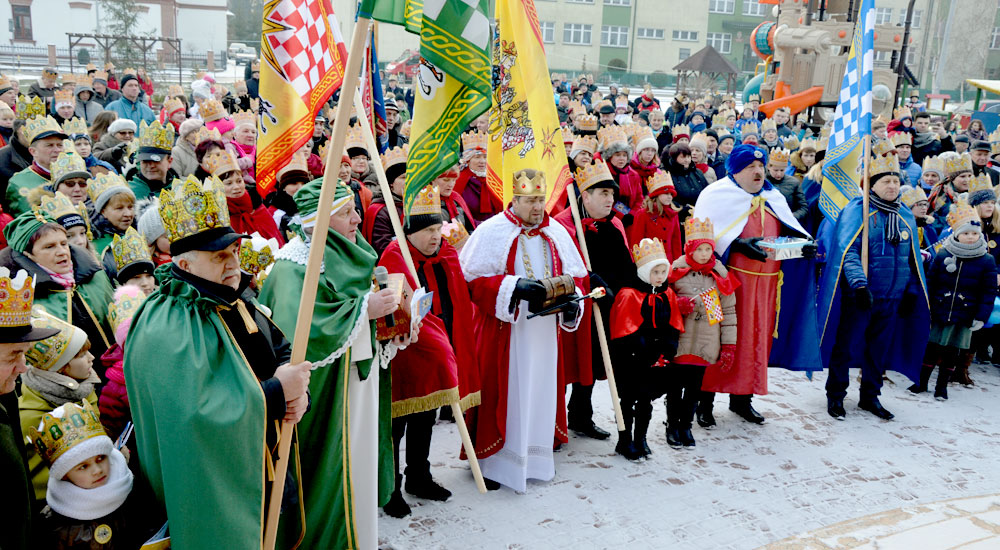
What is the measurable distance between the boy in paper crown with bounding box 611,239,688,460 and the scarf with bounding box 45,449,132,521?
11.9 ft

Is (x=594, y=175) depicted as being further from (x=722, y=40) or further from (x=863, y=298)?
(x=722, y=40)

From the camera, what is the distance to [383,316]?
12.8 ft

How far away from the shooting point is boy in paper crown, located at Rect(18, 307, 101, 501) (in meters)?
3.30

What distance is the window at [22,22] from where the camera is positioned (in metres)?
48.2

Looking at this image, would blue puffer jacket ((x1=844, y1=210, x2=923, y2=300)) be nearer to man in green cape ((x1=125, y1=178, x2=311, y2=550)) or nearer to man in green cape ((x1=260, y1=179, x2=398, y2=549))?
man in green cape ((x1=260, y1=179, x2=398, y2=549))

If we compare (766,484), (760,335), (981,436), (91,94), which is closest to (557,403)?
(766,484)

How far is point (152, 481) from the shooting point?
2.91 metres

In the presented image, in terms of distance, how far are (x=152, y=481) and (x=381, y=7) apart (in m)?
2.32

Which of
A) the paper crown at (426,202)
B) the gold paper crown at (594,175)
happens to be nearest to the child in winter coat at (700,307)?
the gold paper crown at (594,175)

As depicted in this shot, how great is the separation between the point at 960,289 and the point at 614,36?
52040 mm

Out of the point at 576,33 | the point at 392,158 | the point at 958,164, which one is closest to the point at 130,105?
the point at 392,158

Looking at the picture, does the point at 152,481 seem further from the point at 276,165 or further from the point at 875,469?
the point at 875,469

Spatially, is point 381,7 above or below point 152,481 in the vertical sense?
above

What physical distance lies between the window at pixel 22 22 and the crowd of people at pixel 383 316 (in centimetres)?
4801
